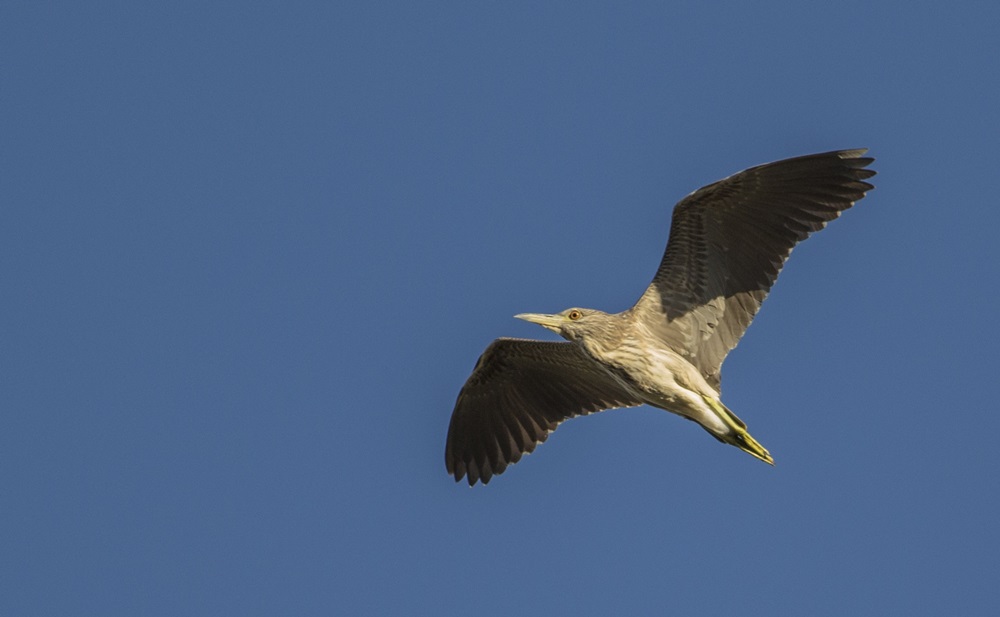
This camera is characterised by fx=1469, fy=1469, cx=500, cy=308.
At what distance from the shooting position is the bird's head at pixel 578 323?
18516 millimetres

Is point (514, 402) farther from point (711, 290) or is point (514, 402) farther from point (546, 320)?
point (711, 290)

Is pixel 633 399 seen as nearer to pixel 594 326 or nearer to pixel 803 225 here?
pixel 594 326

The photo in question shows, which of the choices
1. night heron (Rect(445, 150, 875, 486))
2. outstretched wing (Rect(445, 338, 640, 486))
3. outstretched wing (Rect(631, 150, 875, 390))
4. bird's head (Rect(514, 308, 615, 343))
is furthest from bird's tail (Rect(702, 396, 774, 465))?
outstretched wing (Rect(445, 338, 640, 486))

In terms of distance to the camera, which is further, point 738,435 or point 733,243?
point 733,243

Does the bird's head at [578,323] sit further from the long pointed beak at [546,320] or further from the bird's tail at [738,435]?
the bird's tail at [738,435]

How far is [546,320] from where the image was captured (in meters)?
18.7

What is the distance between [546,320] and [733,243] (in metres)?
2.55

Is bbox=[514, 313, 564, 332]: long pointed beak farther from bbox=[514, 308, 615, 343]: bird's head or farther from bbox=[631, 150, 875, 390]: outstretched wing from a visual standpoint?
bbox=[631, 150, 875, 390]: outstretched wing

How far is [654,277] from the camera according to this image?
61.6ft

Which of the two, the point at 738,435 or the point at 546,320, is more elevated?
the point at 546,320

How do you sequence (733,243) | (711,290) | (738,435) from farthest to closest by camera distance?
(711,290), (733,243), (738,435)

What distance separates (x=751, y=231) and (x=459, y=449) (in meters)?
5.78

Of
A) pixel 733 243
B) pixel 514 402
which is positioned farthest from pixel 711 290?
pixel 514 402

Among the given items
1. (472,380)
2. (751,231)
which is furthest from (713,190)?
(472,380)
